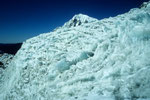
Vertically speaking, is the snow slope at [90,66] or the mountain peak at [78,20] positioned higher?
the mountain peak at [78,20]

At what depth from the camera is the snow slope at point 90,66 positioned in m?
5.34

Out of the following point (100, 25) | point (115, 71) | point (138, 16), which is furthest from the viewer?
point (100, 25)

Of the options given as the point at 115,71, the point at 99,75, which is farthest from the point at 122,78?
the point at 99,75

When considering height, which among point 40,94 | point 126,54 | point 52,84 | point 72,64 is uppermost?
point 126,54

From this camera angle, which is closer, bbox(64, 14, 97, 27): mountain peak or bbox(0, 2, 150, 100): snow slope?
bbox(0, 2, 150, 100): snow slope

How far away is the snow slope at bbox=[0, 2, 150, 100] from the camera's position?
534 cm

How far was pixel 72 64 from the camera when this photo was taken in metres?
8.05

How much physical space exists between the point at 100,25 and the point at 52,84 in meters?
5.96

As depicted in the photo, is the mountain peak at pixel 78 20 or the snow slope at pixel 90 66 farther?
the mountain peak at pixel 78 20

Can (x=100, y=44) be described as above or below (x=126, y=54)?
above

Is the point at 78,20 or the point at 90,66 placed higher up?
the point at 78,20

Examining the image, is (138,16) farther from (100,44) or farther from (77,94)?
(77,94)

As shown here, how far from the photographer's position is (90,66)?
7.25 m

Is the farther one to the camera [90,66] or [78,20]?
[78,20]
